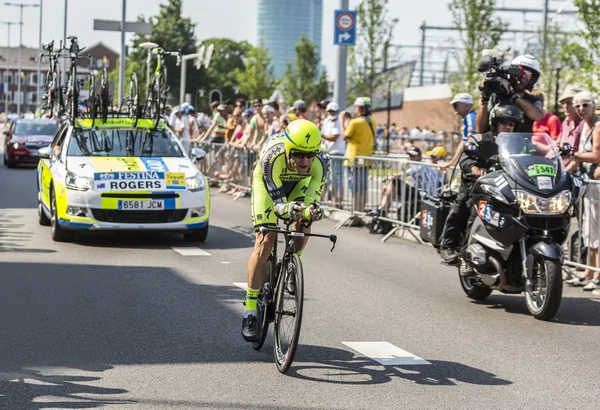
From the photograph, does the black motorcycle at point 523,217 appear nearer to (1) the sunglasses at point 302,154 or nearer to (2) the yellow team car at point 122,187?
(1) the sunglasses at point 302,154

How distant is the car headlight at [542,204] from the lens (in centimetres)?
893

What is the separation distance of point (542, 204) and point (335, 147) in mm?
10189

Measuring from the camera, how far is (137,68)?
102 m

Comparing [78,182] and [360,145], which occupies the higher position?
[360,145]

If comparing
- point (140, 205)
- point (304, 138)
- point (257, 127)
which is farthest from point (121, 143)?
point (304, 138)

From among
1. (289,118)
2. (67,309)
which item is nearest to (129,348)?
(67,309)

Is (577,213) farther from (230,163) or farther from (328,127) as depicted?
(230,163)

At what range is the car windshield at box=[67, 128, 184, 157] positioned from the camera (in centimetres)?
1428

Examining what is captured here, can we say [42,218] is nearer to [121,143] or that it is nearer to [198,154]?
[121,143]

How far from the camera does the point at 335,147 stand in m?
19.0

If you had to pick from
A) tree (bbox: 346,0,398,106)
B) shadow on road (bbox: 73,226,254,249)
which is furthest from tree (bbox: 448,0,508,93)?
shadow on road (bbox: 73,226,254,249)

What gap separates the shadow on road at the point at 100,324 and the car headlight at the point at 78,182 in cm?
204

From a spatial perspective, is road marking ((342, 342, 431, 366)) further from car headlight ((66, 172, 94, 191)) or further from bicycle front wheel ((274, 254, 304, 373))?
car headlight ((66, 172, 94, 191))

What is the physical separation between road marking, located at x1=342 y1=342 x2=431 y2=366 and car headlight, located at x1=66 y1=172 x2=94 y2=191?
6442 millimetres
